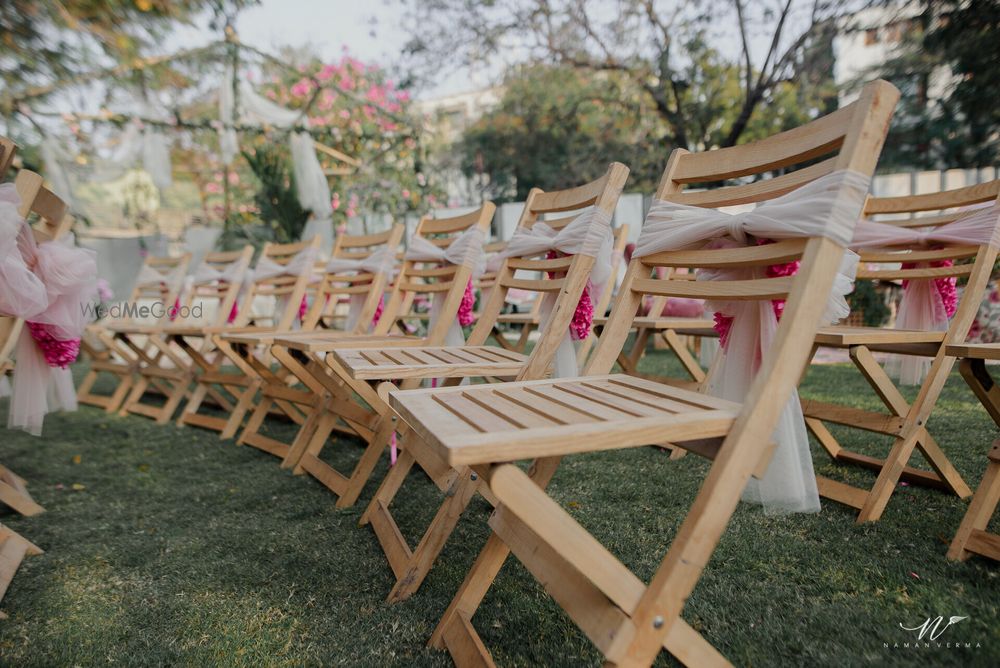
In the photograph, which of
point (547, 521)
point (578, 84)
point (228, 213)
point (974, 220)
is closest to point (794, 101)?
point (578, 84)

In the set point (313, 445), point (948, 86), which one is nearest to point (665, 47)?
point (948, 86)

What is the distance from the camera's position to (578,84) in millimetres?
12664

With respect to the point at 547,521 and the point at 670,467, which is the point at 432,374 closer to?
the point at 547,521

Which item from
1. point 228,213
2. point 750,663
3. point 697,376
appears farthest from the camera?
point 228,213

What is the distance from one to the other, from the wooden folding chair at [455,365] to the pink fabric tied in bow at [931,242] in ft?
3.82

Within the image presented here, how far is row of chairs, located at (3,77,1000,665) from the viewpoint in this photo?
0.96 meters

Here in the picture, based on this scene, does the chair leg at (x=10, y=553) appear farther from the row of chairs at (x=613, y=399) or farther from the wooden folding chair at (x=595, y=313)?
the wooden folding chair at (x=595, y=313)

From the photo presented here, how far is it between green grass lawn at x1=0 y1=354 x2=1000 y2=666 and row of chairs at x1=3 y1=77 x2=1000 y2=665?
0.41ft

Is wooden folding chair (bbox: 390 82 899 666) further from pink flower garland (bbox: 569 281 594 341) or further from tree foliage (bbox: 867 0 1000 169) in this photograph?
tree foliage (bbox: 867 0 1000 169)

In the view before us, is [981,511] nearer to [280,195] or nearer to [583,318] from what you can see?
[583,318]

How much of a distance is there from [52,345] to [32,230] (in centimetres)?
50

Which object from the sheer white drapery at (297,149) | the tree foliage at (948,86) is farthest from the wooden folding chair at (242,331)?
the tree foliage at (948,86)

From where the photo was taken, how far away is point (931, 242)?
2.22 m

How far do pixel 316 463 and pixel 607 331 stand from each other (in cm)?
157
